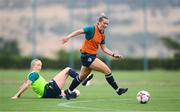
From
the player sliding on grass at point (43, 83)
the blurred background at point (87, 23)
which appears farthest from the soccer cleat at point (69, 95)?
the blurred background at point (87, 23)

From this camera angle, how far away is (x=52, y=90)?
19156mm

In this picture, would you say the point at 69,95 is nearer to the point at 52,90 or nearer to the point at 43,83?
the point at 52,90

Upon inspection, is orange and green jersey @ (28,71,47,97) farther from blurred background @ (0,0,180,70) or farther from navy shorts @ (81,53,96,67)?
blurred background @ (0,0,180,70)

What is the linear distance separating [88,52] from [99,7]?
4838 centimetres

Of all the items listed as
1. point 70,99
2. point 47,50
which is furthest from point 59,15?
point 70,99

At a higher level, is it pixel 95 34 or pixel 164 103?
pixel 95 34

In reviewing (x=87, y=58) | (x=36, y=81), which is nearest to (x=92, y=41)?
(x=87, y=58)

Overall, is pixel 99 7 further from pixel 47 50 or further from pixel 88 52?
pixel 88 52

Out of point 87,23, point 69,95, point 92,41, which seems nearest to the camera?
point 92,41

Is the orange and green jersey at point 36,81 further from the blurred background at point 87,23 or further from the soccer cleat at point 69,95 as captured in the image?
the blurred background at point 87,23

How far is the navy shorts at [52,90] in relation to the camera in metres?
18.9

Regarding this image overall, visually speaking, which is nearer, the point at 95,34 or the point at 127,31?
the point at 95,34

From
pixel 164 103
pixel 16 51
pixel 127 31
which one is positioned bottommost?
pixel 164 103

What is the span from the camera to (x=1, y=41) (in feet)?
209
